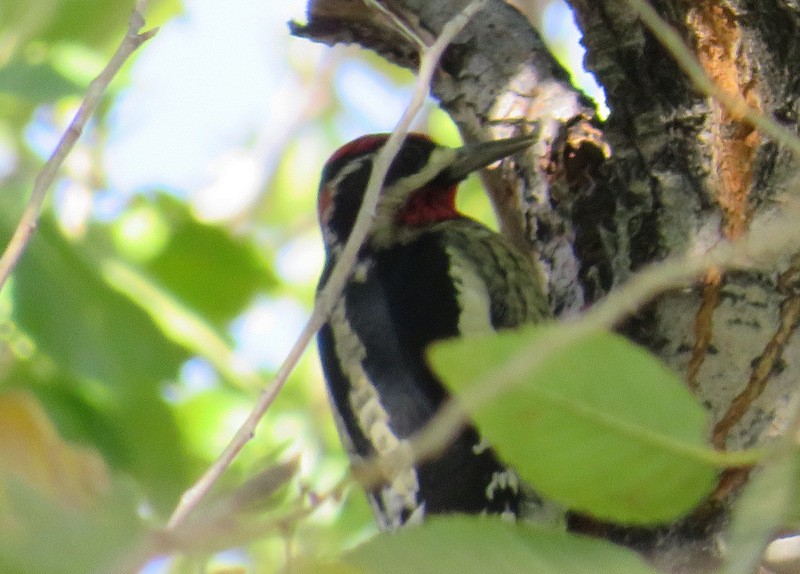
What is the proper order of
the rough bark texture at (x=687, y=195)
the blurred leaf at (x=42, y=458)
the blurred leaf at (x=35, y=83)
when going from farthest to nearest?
the blurred leaf at (x=35, y=83) < the rough bark texture at (x=687, y=195) < the blurred leaf at (x=42, y=458)

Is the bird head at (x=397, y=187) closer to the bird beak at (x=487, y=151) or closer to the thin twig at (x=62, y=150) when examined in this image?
the bird beak at (x=487, y=151)

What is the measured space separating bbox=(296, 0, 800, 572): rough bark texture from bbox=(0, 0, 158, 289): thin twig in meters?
0.78

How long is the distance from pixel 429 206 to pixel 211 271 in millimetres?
637

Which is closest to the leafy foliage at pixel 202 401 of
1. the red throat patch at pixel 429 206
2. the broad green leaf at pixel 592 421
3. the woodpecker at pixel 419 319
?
the broad green leaf at pixel 592 421

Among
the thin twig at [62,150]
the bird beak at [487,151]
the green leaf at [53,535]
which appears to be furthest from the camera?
the bird beak at [487,151]

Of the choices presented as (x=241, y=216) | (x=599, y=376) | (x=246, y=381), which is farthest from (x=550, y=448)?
(x=241, y=216)

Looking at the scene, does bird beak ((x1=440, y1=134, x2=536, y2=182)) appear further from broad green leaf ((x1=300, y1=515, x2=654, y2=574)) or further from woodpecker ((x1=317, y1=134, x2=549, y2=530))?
broad green leaf ((x1=300, y1=515, x2=654, y2=574))

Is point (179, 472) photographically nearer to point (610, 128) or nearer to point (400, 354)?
point (400, 354)

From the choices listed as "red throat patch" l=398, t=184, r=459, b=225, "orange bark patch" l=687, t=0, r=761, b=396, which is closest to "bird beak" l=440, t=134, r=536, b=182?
"red throat patch" l=398, t=184, r=459, b=225

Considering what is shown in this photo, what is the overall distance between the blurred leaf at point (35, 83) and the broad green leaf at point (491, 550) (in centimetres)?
125

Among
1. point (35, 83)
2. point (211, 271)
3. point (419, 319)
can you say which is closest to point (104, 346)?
point (211, 271)

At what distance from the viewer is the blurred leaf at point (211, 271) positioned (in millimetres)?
2244

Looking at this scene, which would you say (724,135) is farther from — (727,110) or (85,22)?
(85,22)

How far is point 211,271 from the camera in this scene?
226cm
